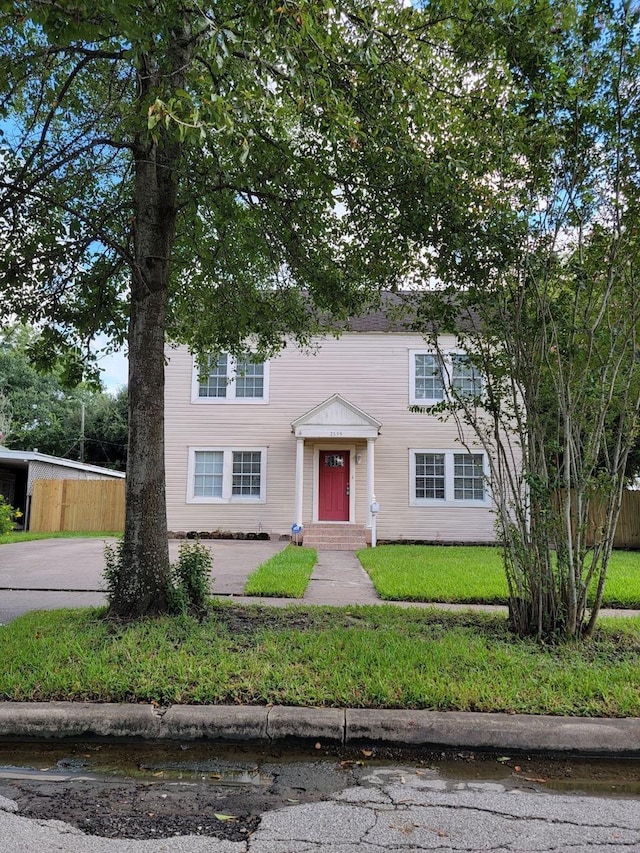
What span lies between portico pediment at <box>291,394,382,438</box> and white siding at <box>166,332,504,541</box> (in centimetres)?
71

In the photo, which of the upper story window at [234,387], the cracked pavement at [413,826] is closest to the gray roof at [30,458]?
the upper story window at [234,387]

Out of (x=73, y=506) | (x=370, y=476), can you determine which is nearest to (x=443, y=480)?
(x=370, y=476)

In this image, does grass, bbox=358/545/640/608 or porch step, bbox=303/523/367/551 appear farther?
porch step, bbox=303/523/367/551

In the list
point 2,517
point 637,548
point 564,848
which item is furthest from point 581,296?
point 637,548

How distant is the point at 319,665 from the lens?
14.5 feet

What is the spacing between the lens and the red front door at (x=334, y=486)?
1588cm

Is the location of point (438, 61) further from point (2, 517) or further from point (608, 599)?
point (2, 517)

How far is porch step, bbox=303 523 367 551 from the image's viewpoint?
14.6 m

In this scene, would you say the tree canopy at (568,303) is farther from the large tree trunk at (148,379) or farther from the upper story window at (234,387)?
the upper story window at (234,387)

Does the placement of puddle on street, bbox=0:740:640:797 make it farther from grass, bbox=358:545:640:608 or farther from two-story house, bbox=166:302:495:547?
two-story house, bbox=166:302:495:547

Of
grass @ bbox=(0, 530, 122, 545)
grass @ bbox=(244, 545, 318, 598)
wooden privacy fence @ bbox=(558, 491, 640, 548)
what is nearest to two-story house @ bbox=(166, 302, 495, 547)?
grass @ bbox=(0, 530, 122, 545)

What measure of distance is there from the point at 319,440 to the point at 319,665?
11.7 meters

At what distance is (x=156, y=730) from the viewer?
3719 mm

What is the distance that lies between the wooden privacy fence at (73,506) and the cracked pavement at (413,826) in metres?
17.6
